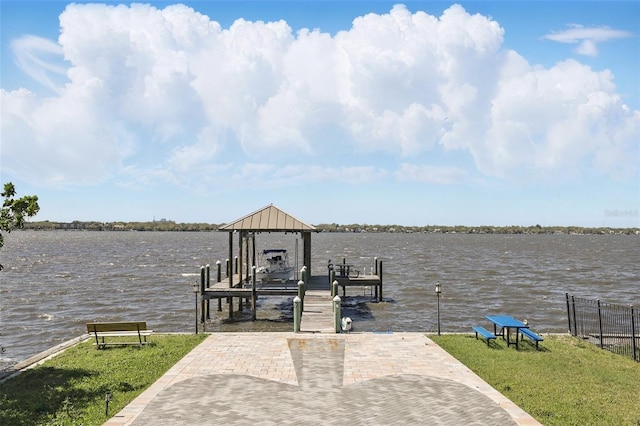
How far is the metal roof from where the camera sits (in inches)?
1061

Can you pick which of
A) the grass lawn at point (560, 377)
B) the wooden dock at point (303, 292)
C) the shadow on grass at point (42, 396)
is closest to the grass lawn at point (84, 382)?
the shadow on grass at point (42, 396)

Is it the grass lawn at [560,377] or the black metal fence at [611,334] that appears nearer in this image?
the grass lawn at [560,377]

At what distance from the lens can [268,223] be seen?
27.2 meters

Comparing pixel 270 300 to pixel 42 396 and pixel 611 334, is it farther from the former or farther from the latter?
pixel 42 396

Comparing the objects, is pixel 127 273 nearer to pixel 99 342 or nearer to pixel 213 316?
pixel 213 316

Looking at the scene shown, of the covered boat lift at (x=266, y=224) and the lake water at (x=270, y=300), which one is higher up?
the covered boat lift at (x=266, y=224)

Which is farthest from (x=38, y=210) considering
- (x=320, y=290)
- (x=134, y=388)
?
(x=320, y=290)

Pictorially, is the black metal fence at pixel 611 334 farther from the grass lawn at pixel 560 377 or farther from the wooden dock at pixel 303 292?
the wooden dock at pixel 303 292

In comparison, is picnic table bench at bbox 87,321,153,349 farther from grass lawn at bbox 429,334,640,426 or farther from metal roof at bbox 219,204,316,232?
grass lawn at bbox 429,334,640,426

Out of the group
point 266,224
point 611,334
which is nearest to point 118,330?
point 266,224

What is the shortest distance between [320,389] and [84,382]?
596cm

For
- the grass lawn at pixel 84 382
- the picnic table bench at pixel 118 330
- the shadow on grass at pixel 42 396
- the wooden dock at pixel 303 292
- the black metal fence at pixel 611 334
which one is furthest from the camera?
the wooden dock at pixel 303 292

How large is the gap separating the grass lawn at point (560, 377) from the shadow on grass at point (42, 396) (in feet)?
31.4

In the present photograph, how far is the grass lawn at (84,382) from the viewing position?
1097 cm
